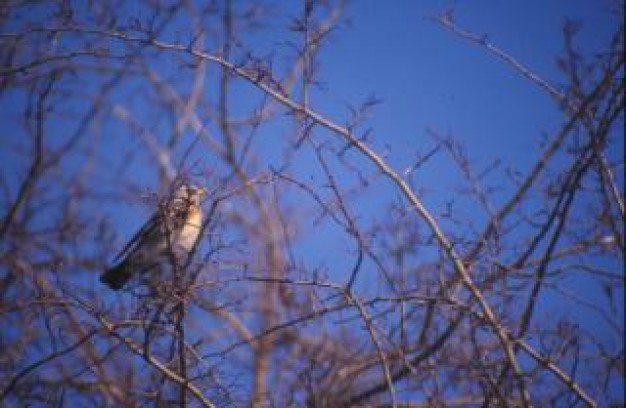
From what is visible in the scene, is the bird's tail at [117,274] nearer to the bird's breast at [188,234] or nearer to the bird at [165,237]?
the bird at [165,237]

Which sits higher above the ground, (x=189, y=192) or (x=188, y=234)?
(x=188, y=234)

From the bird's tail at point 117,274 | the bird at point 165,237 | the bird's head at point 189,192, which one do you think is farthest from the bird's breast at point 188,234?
the bird's tail at point 117,274

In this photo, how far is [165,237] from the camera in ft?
12.1

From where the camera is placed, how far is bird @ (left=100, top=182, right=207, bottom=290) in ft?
12.3

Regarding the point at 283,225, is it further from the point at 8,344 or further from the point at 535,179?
the point at 8,344

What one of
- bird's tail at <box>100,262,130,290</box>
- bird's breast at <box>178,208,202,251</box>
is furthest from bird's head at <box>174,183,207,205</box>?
bird's tail at <box>100,262,130,290</box>

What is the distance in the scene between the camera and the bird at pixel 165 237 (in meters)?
3.76

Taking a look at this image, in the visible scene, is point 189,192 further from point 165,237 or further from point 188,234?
point 188,234

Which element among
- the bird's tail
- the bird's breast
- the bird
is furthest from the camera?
the bird's tail

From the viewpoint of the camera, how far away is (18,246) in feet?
24.4

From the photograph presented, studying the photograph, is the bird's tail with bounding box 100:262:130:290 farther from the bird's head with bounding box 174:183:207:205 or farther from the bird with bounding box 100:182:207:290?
the bird's head with bounding box 174:183:207:205

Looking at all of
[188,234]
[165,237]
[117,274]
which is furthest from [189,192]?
[117,274]

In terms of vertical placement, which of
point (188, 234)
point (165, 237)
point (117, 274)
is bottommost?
point (165, 237)

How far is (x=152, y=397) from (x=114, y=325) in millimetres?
608
